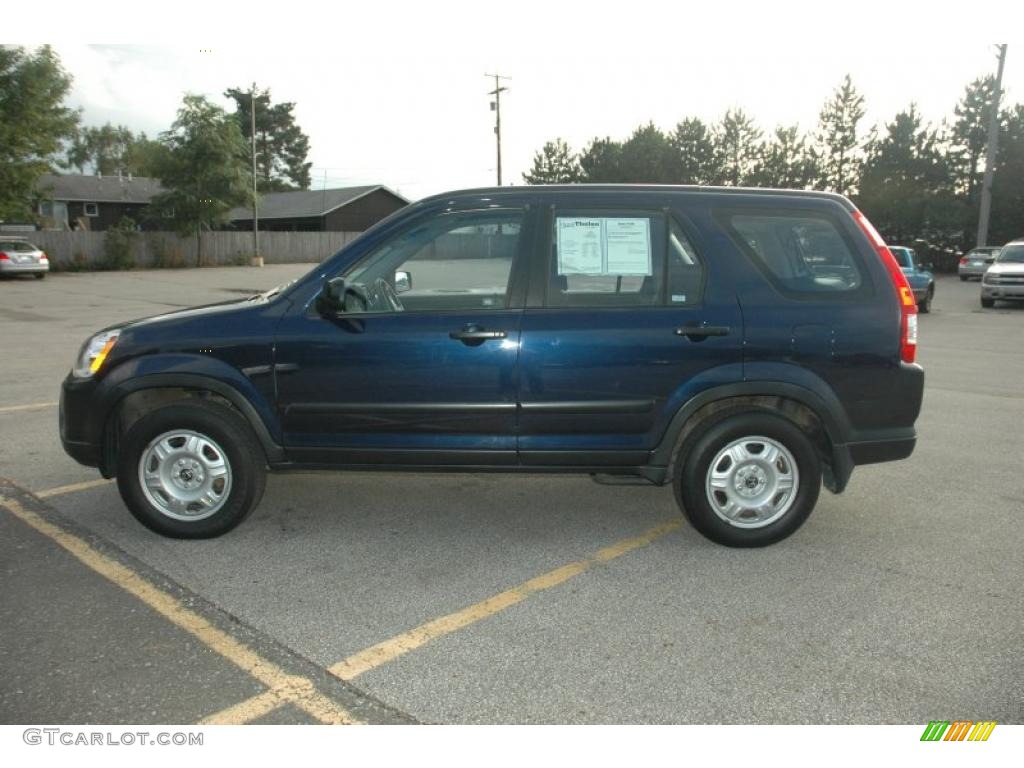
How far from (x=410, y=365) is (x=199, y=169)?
40487 millimetres

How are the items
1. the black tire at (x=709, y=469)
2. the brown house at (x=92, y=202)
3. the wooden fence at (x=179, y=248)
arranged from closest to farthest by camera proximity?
the black tire at (x=709, y=469) < the wooden fence at (x=179, y=248) < the brown house at (x=92, y=202)

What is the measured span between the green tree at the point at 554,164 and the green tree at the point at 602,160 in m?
2.05

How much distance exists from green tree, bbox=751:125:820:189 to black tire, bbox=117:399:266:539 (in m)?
54.9

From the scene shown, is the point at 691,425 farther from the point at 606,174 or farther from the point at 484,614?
the point at 606,174

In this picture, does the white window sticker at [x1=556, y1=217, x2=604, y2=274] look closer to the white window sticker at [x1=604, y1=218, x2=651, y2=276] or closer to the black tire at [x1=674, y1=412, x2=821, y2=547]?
the white window sticker at [x1=604, y1=218, x2=651, y2=276]

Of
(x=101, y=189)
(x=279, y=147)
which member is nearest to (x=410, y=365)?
(x=101, y=189)

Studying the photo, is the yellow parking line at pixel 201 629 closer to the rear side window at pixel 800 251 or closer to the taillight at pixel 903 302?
the rear side window at pixel 800 251

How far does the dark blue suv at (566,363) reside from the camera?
13.2 ft

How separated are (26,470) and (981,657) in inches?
228

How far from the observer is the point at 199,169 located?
39.9m

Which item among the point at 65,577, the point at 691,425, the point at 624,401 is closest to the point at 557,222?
the point at 624,401

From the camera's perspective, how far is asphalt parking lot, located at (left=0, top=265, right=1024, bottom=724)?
2.78m

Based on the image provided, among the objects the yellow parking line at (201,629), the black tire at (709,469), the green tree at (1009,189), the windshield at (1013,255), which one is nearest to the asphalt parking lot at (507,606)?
the yellow parking line at (201,629)
